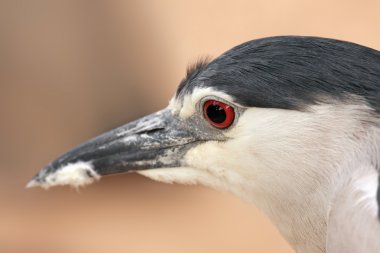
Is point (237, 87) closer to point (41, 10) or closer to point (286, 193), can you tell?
point (286, 193)

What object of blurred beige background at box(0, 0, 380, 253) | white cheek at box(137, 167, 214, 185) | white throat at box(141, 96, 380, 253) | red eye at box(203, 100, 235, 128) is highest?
blurred beige background at box(0, 0, 380, 253)

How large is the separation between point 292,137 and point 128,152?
686mm

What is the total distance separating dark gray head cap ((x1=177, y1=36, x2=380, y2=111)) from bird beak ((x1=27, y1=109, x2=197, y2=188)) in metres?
0.29

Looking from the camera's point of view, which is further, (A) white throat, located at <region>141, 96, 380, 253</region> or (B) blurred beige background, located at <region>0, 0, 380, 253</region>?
(B) blurred beige background, located at <region>0, 0, 380, 253</region>

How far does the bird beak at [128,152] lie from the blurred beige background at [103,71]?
2.68 meters

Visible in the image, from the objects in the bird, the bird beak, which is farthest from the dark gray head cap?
the bird beak

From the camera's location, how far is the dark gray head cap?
236 cm

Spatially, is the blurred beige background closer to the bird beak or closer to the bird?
the bird beak

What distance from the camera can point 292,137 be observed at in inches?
96.5

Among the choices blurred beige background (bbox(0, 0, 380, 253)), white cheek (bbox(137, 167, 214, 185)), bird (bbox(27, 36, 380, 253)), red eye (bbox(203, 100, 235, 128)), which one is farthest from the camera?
blurred beige background (bbox(0, 0, 380, 253))

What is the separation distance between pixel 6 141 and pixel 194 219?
5.31ft

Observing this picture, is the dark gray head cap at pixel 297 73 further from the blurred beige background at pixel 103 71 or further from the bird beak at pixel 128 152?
the blurred beige background at pixel 103 71

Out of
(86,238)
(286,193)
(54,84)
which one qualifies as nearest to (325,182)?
(286,193)

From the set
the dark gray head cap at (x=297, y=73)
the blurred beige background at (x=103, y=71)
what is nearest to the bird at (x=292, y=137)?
the dark gray head cap at (x=297, y=73)
